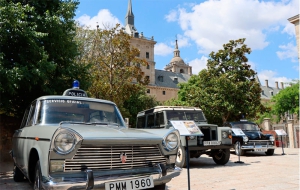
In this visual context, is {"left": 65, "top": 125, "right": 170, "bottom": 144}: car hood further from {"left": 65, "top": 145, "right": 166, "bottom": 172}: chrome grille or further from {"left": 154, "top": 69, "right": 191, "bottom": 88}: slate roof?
{"left": 154, "top": 69, "right": 191, "bottom": 88}: slate roof

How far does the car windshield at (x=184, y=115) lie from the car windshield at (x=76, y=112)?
4697 millimetres

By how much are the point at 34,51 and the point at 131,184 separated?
7246 millimetres

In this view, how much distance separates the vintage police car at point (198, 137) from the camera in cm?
877

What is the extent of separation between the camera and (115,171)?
11.2ft

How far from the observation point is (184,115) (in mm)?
9945

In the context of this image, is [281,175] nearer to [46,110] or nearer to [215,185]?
[215,185]

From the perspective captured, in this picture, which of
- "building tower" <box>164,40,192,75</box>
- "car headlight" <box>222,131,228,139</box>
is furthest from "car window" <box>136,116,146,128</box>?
"building tower" <box>164,40,192,75</box>

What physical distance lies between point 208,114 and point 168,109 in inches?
485

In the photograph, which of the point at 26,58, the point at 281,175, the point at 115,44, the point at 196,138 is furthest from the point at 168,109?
the point at 115,44

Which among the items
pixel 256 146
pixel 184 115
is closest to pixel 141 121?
pixel 184 115

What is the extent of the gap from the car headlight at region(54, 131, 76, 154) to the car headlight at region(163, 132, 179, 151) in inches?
54.6

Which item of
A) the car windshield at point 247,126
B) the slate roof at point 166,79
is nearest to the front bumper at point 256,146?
the car windshield at point 247,126

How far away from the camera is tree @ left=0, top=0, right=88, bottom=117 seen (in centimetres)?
802

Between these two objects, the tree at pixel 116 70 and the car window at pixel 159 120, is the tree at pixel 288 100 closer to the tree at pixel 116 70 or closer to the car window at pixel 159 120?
the tree at pixel 116 70
